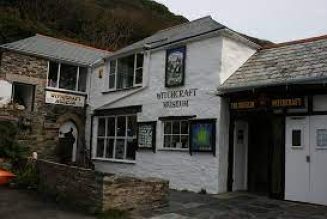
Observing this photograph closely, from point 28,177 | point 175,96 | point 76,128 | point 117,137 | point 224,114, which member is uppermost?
point 175,96

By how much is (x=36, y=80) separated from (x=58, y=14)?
2096cm

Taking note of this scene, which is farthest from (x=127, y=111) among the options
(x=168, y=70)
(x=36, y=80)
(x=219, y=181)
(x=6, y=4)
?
(x=6, y=4)

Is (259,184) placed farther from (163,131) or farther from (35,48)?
(35,48)

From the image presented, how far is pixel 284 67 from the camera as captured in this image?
1429 centimetres

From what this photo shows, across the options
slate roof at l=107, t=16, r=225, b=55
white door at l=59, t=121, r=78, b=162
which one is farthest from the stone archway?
slate roof at l=107, t=16, r=225, b=55

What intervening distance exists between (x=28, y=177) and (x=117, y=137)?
5.20m

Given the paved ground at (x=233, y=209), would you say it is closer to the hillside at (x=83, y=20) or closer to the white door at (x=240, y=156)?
the white door at (x=240, y=156)

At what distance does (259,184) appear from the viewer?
15727 mm

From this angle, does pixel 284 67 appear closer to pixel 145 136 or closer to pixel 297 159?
pixel 297 159

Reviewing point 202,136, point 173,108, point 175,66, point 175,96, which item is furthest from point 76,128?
point 202,136

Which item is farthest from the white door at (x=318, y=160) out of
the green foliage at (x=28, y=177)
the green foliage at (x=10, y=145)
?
the green foliage at (x=10, y=145)

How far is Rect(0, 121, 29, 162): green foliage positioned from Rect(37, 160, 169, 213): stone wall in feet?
18.1

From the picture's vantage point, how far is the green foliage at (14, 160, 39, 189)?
15578 mm

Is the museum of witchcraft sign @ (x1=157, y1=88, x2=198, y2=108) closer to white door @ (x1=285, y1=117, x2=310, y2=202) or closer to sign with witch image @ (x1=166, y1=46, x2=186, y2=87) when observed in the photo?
sign with witch image @ (x1=166, y1=46, x2=186, y2=87)
